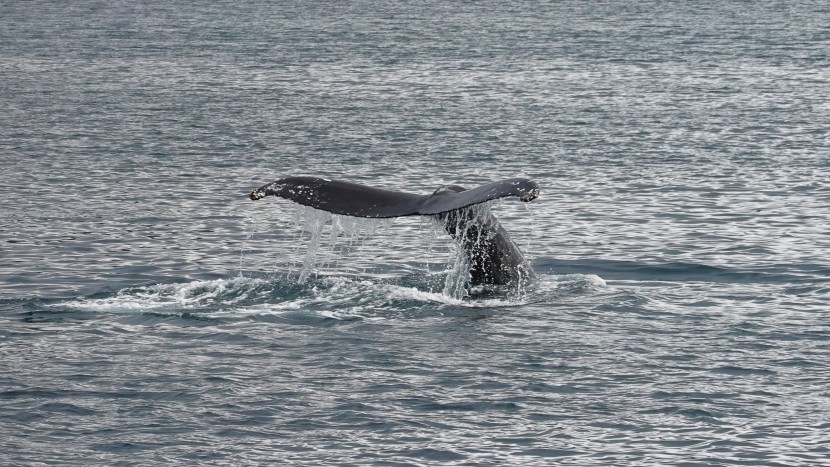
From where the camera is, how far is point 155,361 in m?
13.2

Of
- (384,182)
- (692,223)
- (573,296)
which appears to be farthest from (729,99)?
(573,296)

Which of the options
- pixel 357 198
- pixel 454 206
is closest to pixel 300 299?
pixel 357 198

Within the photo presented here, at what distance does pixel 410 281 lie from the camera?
1631cm

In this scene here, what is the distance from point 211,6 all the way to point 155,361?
80057mm

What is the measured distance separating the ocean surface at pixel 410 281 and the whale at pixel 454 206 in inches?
9.4

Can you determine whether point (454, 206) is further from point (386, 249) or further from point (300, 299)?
point (386, 249)

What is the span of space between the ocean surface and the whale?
24cm

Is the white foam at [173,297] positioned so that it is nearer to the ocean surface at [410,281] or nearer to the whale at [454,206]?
the ocean surface at [410,281]

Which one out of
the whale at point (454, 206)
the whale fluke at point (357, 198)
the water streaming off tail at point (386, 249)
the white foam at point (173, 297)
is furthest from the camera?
the white foam at point (173, 297)

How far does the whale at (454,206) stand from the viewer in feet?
42.0

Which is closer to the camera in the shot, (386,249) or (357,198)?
(357,198)

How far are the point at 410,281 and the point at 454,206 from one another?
3.49 meters

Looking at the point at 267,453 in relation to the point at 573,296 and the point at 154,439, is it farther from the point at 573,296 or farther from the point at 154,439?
the point at 573,296

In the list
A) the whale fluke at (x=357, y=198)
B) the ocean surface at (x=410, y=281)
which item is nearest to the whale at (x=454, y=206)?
the whale fluke at (x=357, y=198)
